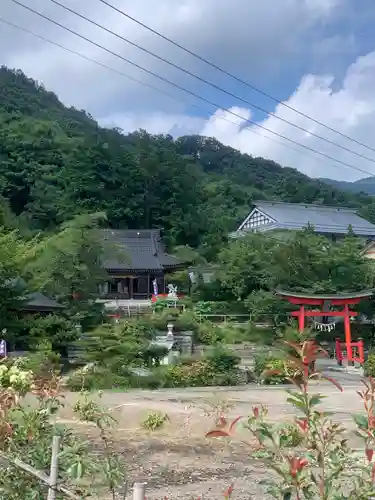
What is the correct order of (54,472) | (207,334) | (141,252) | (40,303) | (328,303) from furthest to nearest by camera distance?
(141,252) < (207,334) < (328,303) < (40,303) < (54,472)

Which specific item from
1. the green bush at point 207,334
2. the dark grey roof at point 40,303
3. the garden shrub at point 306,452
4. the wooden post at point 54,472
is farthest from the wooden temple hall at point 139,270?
the garden shrub at point 306,452

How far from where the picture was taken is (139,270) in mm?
33531

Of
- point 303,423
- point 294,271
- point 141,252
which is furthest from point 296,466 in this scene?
point 141,252

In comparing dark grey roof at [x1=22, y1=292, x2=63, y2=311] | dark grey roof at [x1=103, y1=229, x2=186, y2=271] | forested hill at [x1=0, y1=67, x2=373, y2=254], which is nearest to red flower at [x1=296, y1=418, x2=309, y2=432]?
dark grey roof at [x1=22, y1=292, x2=63, y2=311]

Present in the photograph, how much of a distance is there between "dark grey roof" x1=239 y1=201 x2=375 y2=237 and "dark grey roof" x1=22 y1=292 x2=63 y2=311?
84.4 feet

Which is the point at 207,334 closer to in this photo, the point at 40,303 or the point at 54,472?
the point at 40,303

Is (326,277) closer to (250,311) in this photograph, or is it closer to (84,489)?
(250,311)

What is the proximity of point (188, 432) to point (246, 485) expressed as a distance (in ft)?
8.85

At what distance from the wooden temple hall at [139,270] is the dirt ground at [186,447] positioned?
20.4m

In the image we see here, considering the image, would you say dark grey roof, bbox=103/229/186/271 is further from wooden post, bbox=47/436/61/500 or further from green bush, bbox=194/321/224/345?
wooden post, bbox=47/436/61/500

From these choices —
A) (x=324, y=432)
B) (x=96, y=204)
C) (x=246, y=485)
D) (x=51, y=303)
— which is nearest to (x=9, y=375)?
(x=324, y=432)

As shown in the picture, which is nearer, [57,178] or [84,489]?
[84,489]

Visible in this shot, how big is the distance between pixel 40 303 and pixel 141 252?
16592 mm

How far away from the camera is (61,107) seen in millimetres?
87688
